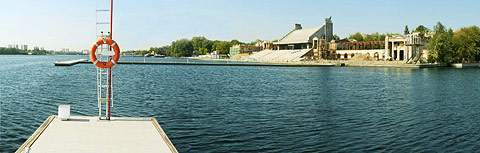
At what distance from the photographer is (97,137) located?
9727mm

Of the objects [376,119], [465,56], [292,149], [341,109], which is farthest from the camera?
[465,56]

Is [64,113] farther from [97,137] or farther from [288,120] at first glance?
[288,120]

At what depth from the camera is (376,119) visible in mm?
16750

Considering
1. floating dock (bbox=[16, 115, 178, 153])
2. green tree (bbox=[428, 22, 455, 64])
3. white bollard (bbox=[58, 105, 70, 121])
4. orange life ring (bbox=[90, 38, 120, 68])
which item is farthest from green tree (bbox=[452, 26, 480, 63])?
white bollard (bbox=[58, 105, 70, 121])

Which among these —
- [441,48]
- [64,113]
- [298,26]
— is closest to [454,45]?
[441,48]

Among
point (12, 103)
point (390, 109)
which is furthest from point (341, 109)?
point (12, 103)

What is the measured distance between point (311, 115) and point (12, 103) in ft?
55.2

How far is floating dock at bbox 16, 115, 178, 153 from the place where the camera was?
8.67 m

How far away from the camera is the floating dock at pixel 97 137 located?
341 inches

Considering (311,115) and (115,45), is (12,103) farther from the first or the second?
(311,115)

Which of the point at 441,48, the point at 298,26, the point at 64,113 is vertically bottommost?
the point at 64,113

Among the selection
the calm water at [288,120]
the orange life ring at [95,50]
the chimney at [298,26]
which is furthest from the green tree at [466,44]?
the orange life ring at [95,50]

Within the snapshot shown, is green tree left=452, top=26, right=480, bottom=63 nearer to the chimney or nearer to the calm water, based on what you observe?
the chimney

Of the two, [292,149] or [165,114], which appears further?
[165,114]
